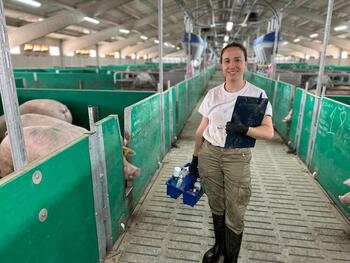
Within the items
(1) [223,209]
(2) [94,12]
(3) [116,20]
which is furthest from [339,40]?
(1) [223,209]

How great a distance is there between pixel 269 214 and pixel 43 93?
340 cm

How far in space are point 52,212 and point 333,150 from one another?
113 inches

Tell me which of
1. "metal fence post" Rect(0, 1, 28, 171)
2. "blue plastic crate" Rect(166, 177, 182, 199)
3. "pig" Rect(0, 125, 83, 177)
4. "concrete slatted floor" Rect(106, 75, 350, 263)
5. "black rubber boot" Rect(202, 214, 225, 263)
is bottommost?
"concrete slatted floor" Rect(106, 75, 350, 263)

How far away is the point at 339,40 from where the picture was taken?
17922 millimetres

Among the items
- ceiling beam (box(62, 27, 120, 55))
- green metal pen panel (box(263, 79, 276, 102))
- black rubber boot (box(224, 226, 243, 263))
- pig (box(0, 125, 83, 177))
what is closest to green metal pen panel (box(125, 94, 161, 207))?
pig (box(0, 125, 83, 177))

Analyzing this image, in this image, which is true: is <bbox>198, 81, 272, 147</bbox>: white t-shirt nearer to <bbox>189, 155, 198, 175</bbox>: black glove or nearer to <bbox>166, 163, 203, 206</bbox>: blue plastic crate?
<bbox>189, 155, 198, 175</bbox>: black glove

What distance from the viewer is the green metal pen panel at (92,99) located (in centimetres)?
367

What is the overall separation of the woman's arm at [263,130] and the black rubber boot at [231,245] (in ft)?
2.33

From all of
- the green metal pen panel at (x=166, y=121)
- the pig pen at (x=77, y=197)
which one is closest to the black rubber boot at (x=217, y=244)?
the pig pen at (x=77, y=197)

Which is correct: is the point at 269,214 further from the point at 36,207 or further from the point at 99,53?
the point at 99,53

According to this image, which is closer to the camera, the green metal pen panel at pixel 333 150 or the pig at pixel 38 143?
the pig at pixel 38 143

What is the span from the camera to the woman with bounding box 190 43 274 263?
1712 mm

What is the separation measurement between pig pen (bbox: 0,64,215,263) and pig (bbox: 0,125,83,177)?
0.45m

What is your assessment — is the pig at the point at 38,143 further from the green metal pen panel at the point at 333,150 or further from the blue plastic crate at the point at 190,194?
the green metal pen panel at the point at 333,150
